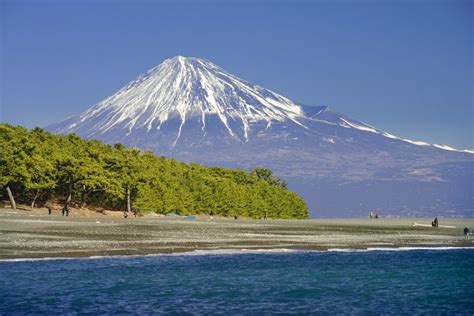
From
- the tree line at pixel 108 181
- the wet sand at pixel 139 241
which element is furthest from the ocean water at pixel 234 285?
the tree line at pixel 108 181

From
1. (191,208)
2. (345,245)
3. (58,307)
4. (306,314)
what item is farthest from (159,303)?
(191,208)

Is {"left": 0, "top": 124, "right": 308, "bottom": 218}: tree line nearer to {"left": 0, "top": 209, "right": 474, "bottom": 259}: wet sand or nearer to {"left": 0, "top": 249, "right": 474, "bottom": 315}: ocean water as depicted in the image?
{"left": 0, "top": 209, "right": 474, "bottom": 259}: wet sand

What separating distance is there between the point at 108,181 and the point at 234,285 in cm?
6397

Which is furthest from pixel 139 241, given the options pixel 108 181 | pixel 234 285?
pixel 108 181

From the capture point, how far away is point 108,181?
93625 millimetres

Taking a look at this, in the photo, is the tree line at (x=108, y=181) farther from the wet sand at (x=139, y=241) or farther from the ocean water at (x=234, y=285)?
the ocean water at (x=234, y=285)

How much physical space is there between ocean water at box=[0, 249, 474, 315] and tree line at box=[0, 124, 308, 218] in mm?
46491

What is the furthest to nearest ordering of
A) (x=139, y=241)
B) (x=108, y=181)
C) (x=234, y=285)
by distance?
1. (x=108, y=181)
2. (x=139, y=241)
3. (x=234, y=285)

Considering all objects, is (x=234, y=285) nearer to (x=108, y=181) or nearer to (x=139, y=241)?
(x=139, y=241)

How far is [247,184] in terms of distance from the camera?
A: 141250 mm

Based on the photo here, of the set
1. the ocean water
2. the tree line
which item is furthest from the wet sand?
the tree line

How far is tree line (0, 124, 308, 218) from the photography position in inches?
3371

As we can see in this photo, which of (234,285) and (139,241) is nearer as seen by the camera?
(234,285)

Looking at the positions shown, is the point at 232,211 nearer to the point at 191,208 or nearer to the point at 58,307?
the point at 191,208
